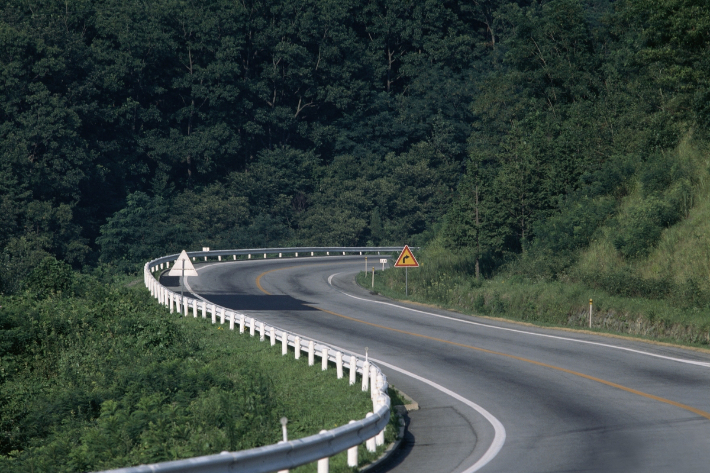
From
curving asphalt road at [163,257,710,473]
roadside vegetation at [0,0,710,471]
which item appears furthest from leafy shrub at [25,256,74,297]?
curving asphalt road at [163,257,710,473]

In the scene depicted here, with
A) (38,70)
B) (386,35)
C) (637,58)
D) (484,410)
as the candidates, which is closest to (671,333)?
(484,410)

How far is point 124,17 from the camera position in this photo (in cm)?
7825

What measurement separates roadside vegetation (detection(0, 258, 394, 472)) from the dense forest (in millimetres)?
21917

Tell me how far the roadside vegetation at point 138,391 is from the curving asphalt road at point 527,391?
5.95ft

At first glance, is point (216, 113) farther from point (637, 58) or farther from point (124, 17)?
point (637, 58)

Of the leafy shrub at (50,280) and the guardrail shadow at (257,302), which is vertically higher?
the leafy shrub at (50,280)

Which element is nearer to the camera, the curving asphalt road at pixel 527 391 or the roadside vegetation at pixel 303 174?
the curving asphalt road at pixel 527 391

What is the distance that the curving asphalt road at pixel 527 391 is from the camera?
1140 cm

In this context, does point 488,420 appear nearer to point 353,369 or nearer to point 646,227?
point 353,369

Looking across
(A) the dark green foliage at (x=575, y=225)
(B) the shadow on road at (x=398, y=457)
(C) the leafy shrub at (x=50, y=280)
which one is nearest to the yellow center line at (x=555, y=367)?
(B) the shadow on road at (x=398, y=457)

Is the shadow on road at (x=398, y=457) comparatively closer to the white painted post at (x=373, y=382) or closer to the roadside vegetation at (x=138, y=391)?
the roadside vegetation at (x=138, y=391)

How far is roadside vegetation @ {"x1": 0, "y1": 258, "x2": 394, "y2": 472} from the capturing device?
13.7 metres

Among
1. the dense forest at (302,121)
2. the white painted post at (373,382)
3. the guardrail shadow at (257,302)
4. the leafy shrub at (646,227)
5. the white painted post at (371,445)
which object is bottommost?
the guardrail shadow at (257,302)

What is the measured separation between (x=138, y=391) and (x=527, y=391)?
8101 millimetres
